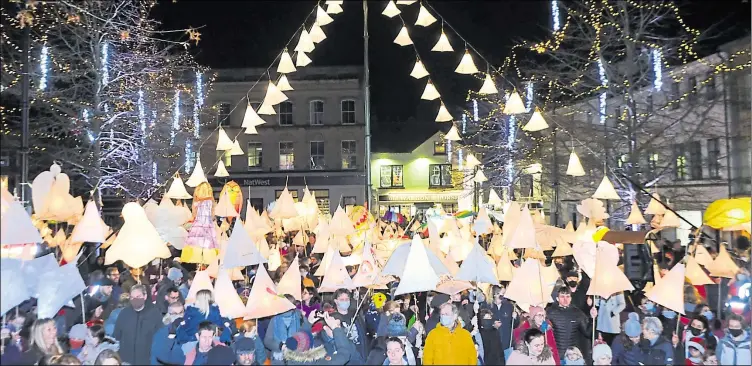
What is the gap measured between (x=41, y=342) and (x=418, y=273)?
4.27 metres

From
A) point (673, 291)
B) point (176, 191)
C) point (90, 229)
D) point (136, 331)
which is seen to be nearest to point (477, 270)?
point (673, 291)

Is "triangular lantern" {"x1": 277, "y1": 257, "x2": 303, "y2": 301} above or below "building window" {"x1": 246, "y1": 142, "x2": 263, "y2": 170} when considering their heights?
below

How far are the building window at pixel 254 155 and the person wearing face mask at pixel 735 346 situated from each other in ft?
120

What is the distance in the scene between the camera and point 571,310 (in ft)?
26.9

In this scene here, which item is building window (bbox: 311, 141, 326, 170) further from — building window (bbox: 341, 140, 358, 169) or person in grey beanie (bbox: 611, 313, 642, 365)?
person in grey beanie (bbox: 611, 313, 642, 365)

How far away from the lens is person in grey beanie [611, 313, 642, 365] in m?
6.96

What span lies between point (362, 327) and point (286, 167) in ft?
112

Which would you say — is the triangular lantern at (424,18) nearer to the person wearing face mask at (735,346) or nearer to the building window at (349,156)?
the person wearing face mask at (735,346)

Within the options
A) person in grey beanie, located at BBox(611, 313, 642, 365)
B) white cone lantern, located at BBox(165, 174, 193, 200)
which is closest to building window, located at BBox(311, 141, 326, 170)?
white cone lantern, located at BBox(165, 174, 193, 200)

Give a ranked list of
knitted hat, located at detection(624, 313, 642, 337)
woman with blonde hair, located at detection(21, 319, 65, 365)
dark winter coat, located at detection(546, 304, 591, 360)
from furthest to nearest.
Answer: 1. dark winter coat, located at detection(546, 304, 591, 360)
2. knitted hat, located at detection(624, 313, 642, 337)
3. woman with blonde hair, located at detection(21, 319, 65, 365)

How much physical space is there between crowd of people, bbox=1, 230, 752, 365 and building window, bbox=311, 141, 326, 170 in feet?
106

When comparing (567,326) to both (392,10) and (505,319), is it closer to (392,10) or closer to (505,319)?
(505,319)

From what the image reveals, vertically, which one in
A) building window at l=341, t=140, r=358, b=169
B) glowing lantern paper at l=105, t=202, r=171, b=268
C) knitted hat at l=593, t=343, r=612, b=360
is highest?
building window at l=341, t=140, r=358, b=169

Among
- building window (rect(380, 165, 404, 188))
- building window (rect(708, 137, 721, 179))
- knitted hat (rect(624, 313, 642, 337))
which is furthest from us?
building window (rect(380, 165, 404, 188))
